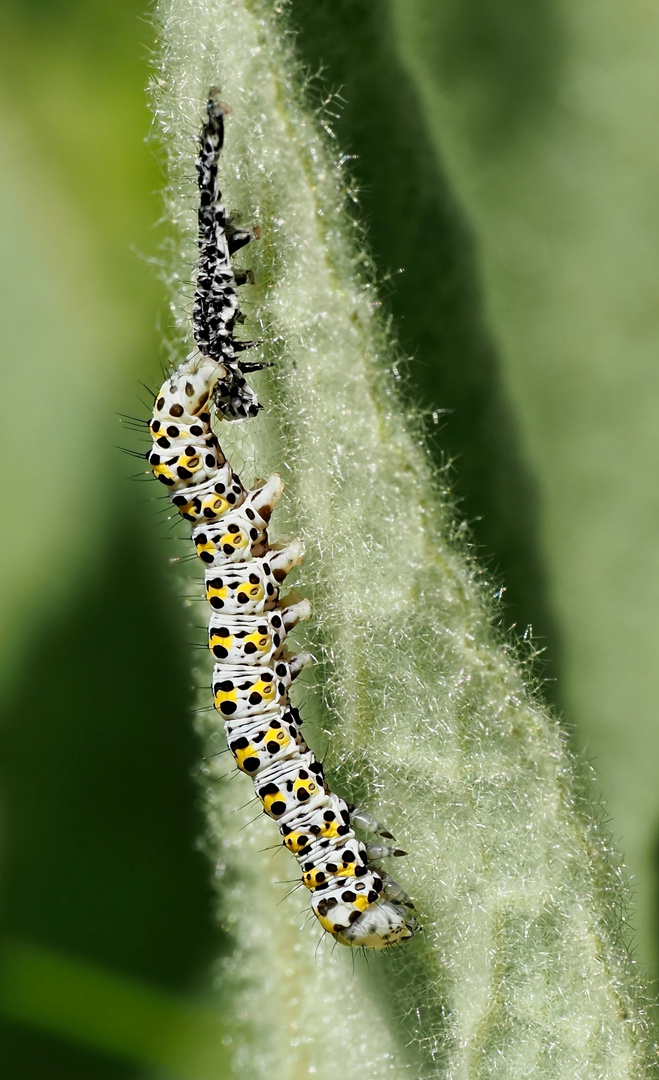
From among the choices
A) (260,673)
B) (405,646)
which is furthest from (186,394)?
(405,646)

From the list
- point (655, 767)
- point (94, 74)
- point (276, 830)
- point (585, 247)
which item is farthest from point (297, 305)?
point (276, 830)

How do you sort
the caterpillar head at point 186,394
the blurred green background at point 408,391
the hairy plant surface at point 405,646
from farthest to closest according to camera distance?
the caterpillar head at point 186,394 → the blurred green background at point 408,391 → the hairy plant surface at point 405,646

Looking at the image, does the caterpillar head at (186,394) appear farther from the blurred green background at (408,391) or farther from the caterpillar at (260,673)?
the blurred green background at (408,391)

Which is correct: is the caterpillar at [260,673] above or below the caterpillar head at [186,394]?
below

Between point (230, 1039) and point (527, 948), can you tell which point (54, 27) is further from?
point (230, 1039)

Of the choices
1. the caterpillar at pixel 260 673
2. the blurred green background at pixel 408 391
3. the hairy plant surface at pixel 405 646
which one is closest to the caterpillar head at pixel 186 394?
the caterpillar at pixel 260 673

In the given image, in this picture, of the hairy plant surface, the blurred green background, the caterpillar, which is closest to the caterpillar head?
the caterpillar
